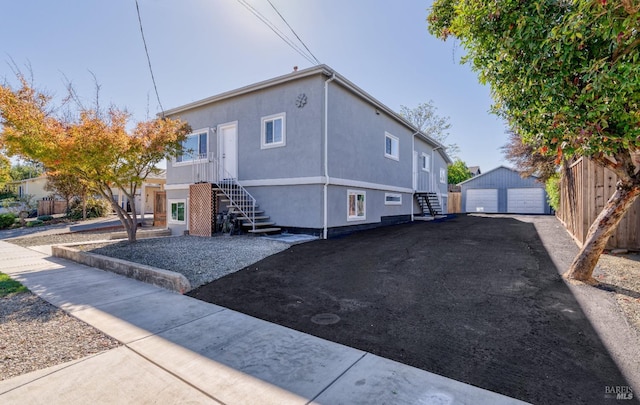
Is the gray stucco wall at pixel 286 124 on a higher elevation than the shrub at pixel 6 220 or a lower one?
higher

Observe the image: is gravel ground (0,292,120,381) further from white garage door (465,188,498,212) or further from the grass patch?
white garage door (465,188,498,212)

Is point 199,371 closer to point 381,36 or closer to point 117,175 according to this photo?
point 117,175

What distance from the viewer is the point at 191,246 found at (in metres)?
8.28

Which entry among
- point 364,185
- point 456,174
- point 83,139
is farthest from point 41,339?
point 456,174

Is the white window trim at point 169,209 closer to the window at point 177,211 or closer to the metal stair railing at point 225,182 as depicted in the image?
the window at point 177,211

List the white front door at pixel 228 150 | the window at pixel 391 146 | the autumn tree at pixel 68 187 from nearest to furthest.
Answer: the white front door at pixel 228 150, the window at pixel 391 146, the autumn tree at pixel 68 187

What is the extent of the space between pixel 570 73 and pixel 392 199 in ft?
35.5

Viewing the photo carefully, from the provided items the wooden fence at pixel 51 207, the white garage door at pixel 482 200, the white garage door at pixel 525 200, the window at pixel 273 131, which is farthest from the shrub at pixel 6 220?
the white garage door at pixel 525 200

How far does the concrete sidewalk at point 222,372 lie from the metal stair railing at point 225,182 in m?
6.32

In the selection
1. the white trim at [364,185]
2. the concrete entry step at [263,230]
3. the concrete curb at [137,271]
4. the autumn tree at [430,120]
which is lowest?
the concrete curb at [137,271]

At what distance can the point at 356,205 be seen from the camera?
11.4 metres

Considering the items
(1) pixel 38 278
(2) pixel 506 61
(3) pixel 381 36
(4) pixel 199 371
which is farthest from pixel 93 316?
(3) pixel 381 36

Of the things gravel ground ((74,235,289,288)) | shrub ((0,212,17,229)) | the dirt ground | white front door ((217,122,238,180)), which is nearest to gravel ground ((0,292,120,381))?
the dirt ground

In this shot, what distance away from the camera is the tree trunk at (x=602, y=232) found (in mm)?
4332
